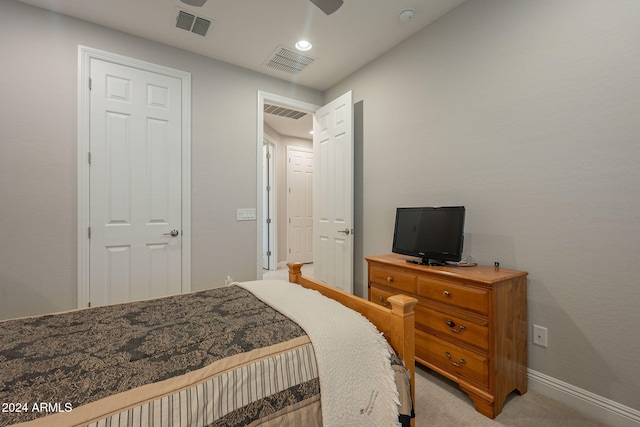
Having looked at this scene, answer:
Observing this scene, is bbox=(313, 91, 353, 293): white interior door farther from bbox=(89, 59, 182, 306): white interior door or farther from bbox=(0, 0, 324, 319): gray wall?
bbox=(0, 0, 324, 319): gray wall

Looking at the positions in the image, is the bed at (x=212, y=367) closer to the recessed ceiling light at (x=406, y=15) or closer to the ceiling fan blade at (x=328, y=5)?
the ceiling fan blade at (x=328, y=5)

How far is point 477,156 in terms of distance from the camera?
2.15 m

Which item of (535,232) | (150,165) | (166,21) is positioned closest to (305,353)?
(535,232)

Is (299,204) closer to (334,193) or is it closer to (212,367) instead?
(334,193)

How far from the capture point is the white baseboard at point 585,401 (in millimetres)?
1497

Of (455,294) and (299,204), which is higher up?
(299,204)

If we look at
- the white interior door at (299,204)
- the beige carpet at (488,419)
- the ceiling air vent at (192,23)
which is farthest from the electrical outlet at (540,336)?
the white interior door at (299,204)

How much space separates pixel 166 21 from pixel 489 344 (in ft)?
11.2

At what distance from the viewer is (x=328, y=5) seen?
84.7 inches

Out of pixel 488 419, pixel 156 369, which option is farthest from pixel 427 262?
pixel 156 369

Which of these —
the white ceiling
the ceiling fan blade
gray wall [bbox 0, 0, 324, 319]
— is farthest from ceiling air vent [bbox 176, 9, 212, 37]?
the ceiling fan blade

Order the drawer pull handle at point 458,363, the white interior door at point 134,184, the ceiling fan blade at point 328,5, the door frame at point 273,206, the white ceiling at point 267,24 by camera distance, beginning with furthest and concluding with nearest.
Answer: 1. the door frame at point 273,206
2. the white interior door at point 134,184
3. the white ceiling at point 267,24
4. the ceiling fan blade at point 328,5
5. the drawer pull handle at point 458,363

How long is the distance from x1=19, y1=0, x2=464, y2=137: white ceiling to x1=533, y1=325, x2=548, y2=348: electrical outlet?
96.0 inches

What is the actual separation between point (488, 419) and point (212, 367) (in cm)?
161
